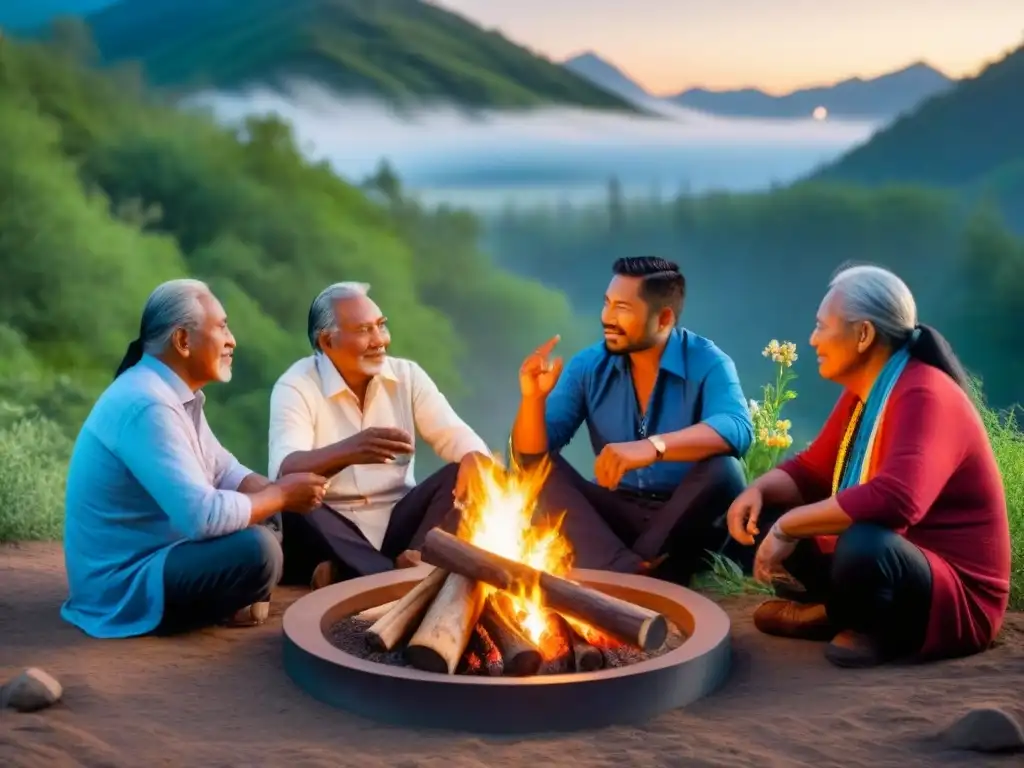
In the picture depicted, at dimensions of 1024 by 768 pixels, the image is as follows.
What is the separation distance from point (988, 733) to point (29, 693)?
9.86ft

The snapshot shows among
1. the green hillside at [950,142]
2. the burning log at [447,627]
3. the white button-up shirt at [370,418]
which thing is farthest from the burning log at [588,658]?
the green hillside at [950,142]

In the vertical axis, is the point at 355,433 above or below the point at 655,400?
below

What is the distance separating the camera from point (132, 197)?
39.4 ft

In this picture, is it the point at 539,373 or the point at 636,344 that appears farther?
the point at 636,344

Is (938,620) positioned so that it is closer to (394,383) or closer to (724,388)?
(724,388)

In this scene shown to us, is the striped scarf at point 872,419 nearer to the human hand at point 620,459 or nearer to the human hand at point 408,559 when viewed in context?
the human hand at point 620,459

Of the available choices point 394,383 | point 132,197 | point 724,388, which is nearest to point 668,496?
point 724,388

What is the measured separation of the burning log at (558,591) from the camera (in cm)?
448

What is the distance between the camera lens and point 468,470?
232 inches

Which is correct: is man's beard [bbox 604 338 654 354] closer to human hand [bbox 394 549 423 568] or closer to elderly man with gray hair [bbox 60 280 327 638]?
human hand [bbox 394 549 423 568]

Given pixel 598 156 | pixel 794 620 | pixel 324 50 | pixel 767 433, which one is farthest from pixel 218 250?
pixel 794 620

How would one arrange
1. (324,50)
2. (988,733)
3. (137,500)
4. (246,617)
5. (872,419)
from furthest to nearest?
(324,50) < (246,617) < (137,500) < (872,419) < (988,733)

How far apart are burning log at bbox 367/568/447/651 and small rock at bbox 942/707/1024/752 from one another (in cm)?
184

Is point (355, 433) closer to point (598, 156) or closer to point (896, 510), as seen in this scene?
point (896, 510)
